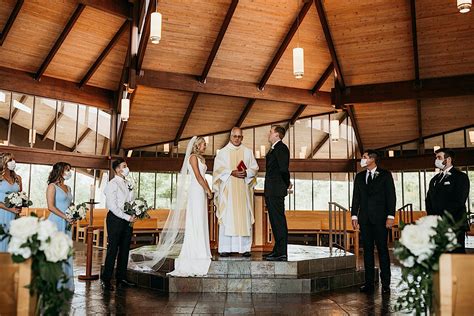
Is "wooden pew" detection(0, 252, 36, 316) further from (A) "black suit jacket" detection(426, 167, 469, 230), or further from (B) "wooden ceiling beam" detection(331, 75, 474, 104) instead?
(B) "wooden ceiling beam" detection(331, 75, 474, 104)

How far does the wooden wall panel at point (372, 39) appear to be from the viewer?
9.43 m

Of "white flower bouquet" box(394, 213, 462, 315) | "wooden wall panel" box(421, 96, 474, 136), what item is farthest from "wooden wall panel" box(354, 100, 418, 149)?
"white flower bouquet" box(394, 213, 462, 315)

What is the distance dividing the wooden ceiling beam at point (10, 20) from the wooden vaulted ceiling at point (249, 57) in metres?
0.03

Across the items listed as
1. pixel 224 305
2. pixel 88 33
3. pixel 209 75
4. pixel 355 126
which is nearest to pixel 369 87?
pixel 355 126

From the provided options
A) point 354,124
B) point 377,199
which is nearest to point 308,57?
point 354,124

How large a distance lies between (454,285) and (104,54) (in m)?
11.5

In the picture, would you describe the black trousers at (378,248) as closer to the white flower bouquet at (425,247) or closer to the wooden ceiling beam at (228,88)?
the white flower bouquet at (425,247)

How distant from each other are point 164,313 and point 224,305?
601mm

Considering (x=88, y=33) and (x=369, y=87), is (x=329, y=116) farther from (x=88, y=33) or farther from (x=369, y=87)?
(x=88, y=33)

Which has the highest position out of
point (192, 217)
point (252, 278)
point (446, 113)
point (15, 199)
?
point (446, 113)

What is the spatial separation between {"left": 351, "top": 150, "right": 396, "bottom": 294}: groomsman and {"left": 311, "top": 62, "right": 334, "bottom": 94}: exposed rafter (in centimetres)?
800

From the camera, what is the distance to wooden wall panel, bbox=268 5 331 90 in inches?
440

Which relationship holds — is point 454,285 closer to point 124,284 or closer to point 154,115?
point 124,284

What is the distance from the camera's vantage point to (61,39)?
11.5 metres
